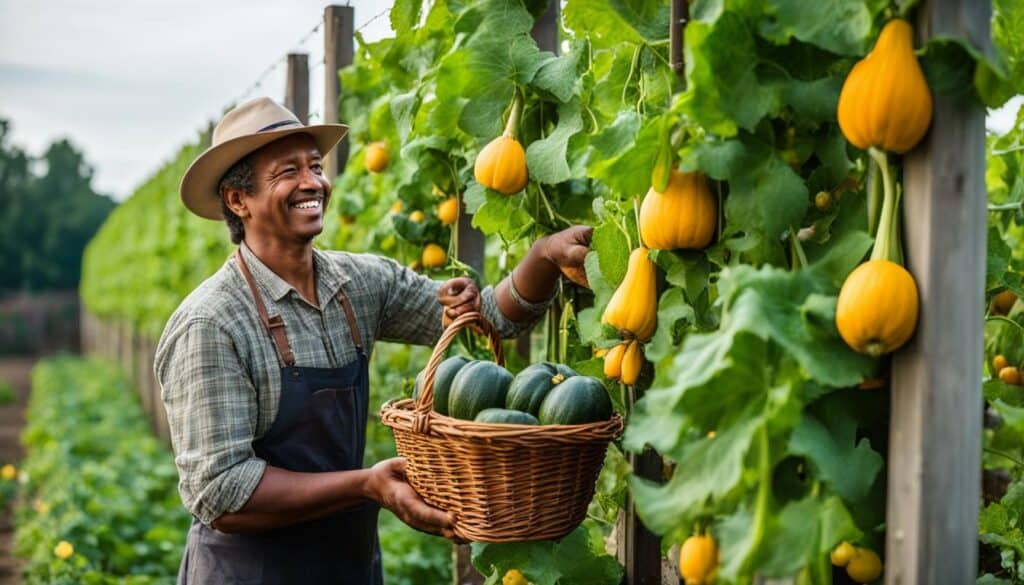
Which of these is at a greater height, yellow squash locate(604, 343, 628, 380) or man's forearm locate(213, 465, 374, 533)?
yellow squash locate(604, 343, 628, 380)

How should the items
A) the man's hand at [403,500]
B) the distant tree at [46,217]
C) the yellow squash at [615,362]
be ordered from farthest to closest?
the distant tree at [46,217] < the yellow squash at [615,362] < the man's hand at [403,500]

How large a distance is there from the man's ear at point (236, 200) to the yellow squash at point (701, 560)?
6.19 ft

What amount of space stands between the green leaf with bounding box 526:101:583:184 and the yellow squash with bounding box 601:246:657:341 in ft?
1.54

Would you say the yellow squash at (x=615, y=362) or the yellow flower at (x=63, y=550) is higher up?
the yellow squash at (x=615, y=362)

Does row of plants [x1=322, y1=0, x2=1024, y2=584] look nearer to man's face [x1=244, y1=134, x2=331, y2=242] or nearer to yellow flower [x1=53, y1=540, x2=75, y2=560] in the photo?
man's face [x1=244, y1=134, x2=331, y2=242]

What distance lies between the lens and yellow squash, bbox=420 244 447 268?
4129 mm

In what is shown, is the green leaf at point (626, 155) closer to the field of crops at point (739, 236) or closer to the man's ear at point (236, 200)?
the field of crops at point (739, 236)

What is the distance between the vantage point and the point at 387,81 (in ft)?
14.0

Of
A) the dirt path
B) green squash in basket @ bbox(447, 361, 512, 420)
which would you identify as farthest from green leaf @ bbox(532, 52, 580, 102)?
the dirt path

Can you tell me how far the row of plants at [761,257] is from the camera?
172 centimetres

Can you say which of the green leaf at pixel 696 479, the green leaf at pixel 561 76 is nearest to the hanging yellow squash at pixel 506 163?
the green leaf at pixel 561 76

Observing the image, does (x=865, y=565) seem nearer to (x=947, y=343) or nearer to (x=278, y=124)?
(x=947, y=343)

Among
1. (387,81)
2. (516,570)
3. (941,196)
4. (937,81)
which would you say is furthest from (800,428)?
→ (387,81)

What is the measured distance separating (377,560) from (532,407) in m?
1.39
